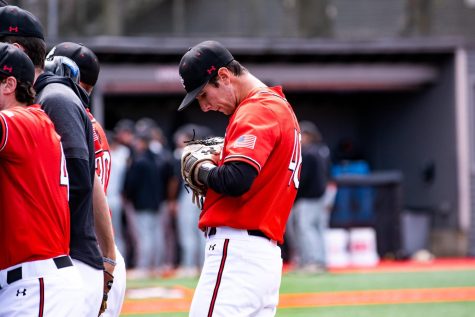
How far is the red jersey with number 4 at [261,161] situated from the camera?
14.7 ft

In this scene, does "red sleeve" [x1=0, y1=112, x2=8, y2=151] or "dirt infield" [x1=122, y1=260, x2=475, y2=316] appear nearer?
"red sleeve" [x1=0, y1=112, x2=8, y2=151]

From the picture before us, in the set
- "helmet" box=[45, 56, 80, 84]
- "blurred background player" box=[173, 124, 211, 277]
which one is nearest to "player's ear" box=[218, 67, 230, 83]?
"helmet" box=[45, 56, 80, 84]

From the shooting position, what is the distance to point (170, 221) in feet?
52.0

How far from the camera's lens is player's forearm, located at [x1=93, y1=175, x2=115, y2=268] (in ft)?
14.7

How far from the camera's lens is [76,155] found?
4.03m

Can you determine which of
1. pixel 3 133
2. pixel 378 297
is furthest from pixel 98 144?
pixel 378 297

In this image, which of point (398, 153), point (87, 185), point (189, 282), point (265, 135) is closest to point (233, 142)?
point (265, 135)

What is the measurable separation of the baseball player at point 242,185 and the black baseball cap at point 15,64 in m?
0.98

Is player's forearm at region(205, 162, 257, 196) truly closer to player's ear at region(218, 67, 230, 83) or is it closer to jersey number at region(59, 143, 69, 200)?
player's ear at region(218, 67, 230, 83)

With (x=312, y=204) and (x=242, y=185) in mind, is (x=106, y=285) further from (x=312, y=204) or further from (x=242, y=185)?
(x=312, y=204)

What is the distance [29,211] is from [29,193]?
0.07 metres

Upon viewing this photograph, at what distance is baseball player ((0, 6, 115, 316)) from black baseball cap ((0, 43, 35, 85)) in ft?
0.83

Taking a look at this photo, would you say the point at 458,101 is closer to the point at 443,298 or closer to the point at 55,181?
the point at 443,298

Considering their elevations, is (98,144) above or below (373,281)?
above
